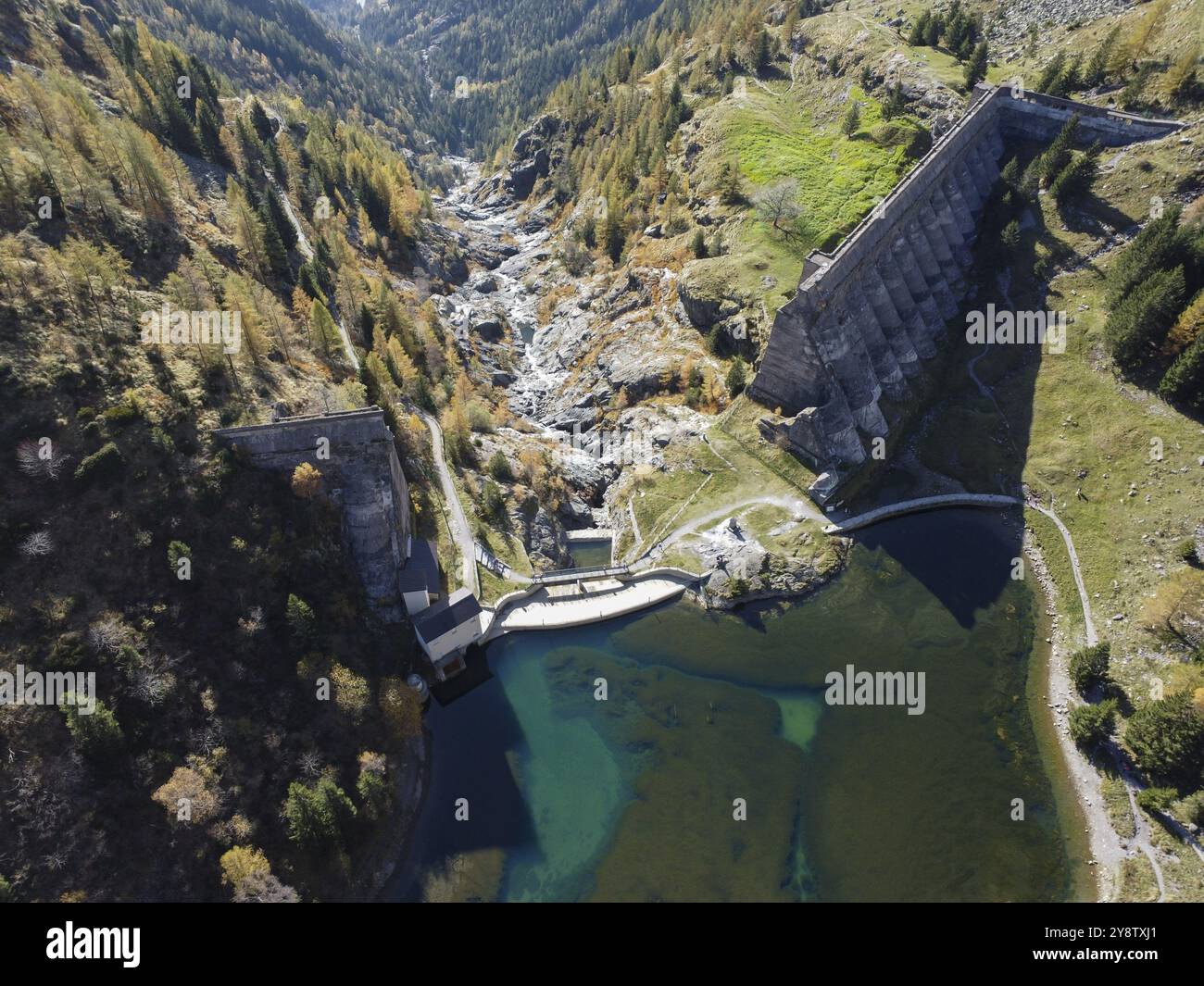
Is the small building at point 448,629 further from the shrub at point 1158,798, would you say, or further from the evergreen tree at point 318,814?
the shrub at point 1158,798

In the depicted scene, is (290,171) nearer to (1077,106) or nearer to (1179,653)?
(1077,106)

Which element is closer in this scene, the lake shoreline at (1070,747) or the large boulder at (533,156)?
the lake shoreline at (1070,747)

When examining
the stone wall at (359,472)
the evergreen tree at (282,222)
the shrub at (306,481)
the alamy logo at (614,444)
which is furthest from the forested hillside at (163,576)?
the alamy logo at (614,444)

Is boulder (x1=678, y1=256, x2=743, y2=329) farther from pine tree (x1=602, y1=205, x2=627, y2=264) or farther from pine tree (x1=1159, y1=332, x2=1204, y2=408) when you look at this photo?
pine tree (x1=1159, y1=332, x2=1204, y2=408)

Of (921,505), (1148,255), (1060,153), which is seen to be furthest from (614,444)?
(1060,153)

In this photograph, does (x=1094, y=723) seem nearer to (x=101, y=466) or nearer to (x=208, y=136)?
(x=101, y=466)

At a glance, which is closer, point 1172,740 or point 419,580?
point 1172,740
